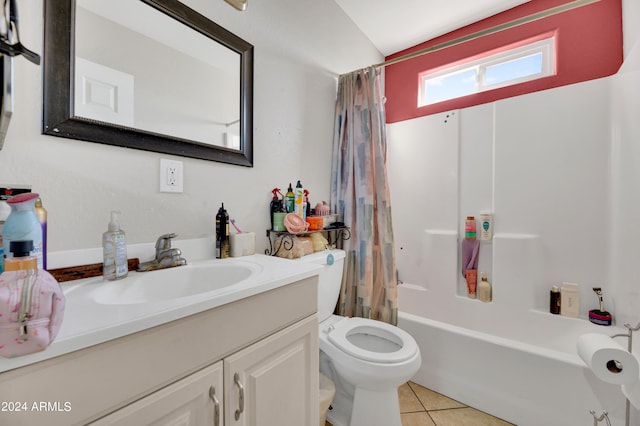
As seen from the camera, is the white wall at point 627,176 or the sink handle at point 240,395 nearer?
the sink handle at point 240,395

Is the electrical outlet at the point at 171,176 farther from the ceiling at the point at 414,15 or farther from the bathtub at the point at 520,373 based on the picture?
the ceiling at the point at 414,15

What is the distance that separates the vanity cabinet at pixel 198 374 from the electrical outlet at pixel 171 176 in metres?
0.57

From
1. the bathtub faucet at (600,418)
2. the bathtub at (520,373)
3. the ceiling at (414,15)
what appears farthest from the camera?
the ceiling at (414,15)

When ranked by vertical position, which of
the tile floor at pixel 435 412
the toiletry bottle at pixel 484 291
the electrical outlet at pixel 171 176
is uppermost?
the electrical outlet at pixel 171 176

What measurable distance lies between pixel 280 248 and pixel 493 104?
1.92m

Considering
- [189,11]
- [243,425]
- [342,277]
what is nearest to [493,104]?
[342,277]

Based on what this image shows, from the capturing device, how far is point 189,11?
102 cm

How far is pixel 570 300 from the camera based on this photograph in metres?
1.62

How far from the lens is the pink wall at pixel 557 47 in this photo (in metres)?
1.62

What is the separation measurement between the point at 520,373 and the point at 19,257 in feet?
6.45

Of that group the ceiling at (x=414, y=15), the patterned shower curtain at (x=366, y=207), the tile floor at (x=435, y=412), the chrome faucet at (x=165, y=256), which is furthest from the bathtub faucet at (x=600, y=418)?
the ceiling at (x=414, y=15)

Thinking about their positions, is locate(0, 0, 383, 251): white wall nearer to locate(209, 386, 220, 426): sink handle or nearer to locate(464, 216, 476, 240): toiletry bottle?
locate(209, 386, 220, 426): sink handle

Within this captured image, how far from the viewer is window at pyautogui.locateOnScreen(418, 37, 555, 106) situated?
1873mm

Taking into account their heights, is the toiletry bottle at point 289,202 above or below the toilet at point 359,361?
above
